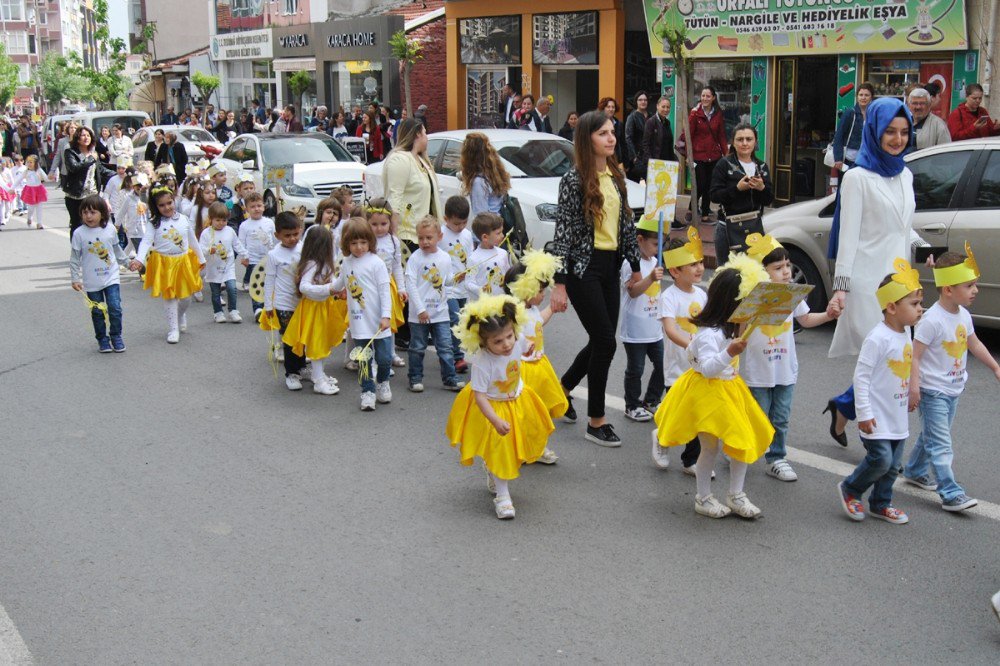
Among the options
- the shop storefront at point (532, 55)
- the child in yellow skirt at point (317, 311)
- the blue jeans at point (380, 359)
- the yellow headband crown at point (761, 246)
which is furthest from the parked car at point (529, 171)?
the shop storefront at point (532, 55)

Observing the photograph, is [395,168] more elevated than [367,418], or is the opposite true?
[395,168]

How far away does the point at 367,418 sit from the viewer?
7898 millimetres

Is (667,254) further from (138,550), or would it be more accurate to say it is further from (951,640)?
(138,550)

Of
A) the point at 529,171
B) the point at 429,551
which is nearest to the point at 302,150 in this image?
the point at 529,171

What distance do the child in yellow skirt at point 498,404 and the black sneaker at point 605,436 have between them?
1047mm

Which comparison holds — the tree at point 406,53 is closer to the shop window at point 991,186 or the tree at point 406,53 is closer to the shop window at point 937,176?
the shop window at point 937,176

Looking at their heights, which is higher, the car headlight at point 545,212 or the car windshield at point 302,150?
the car windshield at point 302,150

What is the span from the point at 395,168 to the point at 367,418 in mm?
2430

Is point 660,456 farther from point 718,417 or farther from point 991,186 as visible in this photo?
point 991,186

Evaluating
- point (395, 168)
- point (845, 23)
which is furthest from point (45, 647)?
point (845, 23)

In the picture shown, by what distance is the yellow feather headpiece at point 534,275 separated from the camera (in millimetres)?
6230

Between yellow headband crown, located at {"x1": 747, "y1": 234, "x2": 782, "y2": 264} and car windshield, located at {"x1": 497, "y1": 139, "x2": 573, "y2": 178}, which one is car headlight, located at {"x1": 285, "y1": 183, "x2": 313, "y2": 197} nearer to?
car windshield, located at {"x1": 497, "y1": 139, "x2": 573, "y2": 178}

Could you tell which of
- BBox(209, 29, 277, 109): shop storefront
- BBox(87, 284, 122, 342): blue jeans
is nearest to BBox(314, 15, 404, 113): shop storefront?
BBox(209, 29, 277, 109): shop storefront

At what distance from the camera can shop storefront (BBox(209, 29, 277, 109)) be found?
41250mm
